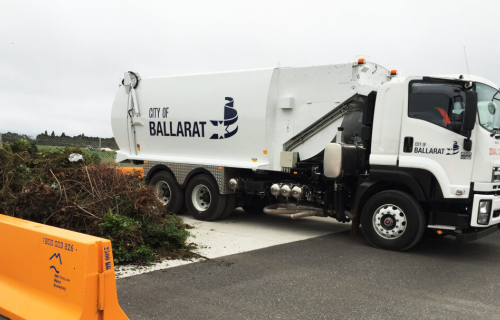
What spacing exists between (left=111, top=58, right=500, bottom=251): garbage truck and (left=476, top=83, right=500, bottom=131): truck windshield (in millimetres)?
25

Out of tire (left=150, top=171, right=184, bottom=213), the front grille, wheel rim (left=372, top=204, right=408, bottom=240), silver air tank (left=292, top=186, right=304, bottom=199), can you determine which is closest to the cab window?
the front grille

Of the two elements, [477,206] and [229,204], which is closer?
[477,206]

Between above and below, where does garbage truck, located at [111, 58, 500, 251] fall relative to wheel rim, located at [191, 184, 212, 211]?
above

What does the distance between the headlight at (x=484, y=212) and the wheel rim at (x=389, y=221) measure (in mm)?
1078

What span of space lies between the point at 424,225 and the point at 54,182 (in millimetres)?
5703

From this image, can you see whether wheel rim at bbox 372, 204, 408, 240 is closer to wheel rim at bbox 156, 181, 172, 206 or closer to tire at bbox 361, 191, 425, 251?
tire at bbox 361, 191, 425, 251

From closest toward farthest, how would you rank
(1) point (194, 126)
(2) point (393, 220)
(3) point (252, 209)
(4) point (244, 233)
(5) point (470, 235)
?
(5) point (470, 235) < (2) point (393, 220) < (4) point (244, 233) < (1) point (194, 126) < (3) point (252, 209)

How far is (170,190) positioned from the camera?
35.5ft

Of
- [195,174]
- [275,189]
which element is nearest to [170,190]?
[195,174]

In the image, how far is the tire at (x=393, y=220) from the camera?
712cm

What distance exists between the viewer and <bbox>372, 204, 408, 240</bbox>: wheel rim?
23.9ft

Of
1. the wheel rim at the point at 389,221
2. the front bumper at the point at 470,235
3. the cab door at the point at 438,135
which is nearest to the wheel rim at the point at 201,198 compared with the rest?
the wheel rim at the point at 389,221

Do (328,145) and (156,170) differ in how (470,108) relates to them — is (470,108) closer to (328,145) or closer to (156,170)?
(328,145)

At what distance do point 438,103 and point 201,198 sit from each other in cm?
559
